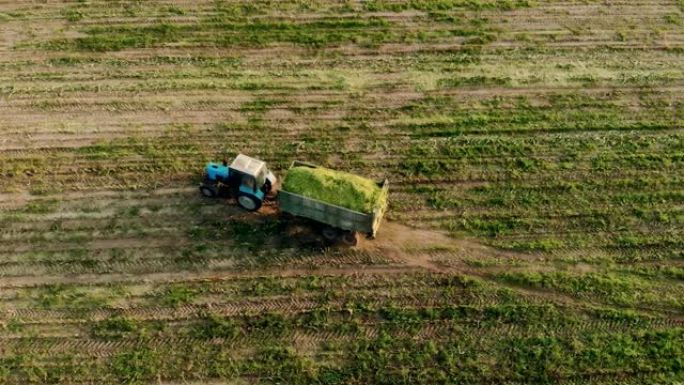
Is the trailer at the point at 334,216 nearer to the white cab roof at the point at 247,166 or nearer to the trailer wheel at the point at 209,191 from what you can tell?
the white cab roof at the point at 247,166

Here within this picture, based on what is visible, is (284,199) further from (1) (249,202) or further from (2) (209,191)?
(2) (209,191)

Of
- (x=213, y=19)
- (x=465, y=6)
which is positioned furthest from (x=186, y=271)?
(x=465, y=6)

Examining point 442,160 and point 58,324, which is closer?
point 58,324

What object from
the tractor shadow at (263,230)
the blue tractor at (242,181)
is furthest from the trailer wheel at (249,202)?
the tractor shadow at (263,230)

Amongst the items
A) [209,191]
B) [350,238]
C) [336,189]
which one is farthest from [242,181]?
[350,238]

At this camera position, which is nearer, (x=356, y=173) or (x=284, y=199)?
(x=284, y=199)

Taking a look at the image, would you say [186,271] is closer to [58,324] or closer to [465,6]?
[58,324]

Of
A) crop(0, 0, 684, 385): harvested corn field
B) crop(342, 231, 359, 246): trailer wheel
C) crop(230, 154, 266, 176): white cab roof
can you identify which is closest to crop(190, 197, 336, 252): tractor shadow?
crop(0, 0, 684, 385): harvested corn field
